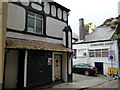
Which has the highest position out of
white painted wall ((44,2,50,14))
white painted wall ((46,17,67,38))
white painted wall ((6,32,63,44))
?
white painted wall ((44,2,50,14))

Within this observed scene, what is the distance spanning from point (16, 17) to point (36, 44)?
2.26 m

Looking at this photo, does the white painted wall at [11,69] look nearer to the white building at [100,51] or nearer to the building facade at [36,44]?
the building facade at [36,44]

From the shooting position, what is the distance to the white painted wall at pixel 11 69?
696 cm

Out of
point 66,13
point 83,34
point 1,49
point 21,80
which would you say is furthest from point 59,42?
point 83,34

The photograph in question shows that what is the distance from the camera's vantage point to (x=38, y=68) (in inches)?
305

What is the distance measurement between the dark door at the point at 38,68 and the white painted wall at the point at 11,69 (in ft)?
3.03

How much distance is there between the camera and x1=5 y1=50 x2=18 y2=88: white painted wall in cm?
696

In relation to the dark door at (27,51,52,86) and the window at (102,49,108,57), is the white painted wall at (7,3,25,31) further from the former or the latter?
the window at (102,49,108,57)

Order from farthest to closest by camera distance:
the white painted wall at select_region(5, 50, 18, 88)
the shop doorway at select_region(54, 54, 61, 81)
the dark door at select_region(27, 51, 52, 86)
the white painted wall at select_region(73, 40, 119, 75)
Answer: the white painted wall at select_region(73, 40, 119, 75) < the shop doorway at select_region(54, 54, 61, 81) < the dark door at select_region(27, 51, 52, 86) < the white painted wall at select_region(5, 50, 18, 88)

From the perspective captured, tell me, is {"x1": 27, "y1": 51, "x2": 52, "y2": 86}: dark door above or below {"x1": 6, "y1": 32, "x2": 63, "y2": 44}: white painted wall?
below

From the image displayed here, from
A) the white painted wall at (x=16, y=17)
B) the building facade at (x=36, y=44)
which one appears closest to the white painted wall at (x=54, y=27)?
the building facade at (x=36, y=44)

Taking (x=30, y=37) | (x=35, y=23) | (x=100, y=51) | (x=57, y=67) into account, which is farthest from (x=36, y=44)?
(x=100, y=51)

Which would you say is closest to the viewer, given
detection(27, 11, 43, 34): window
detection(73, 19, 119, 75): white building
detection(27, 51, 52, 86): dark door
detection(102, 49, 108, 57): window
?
detection(27, 51, 52, 86): dark door

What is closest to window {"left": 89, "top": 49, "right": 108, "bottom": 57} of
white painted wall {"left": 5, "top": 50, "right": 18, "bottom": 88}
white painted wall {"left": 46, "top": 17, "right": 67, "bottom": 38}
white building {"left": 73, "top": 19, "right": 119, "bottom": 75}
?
white building {"left": 73, "top": 19, "right": 119, "bottom": 75}
